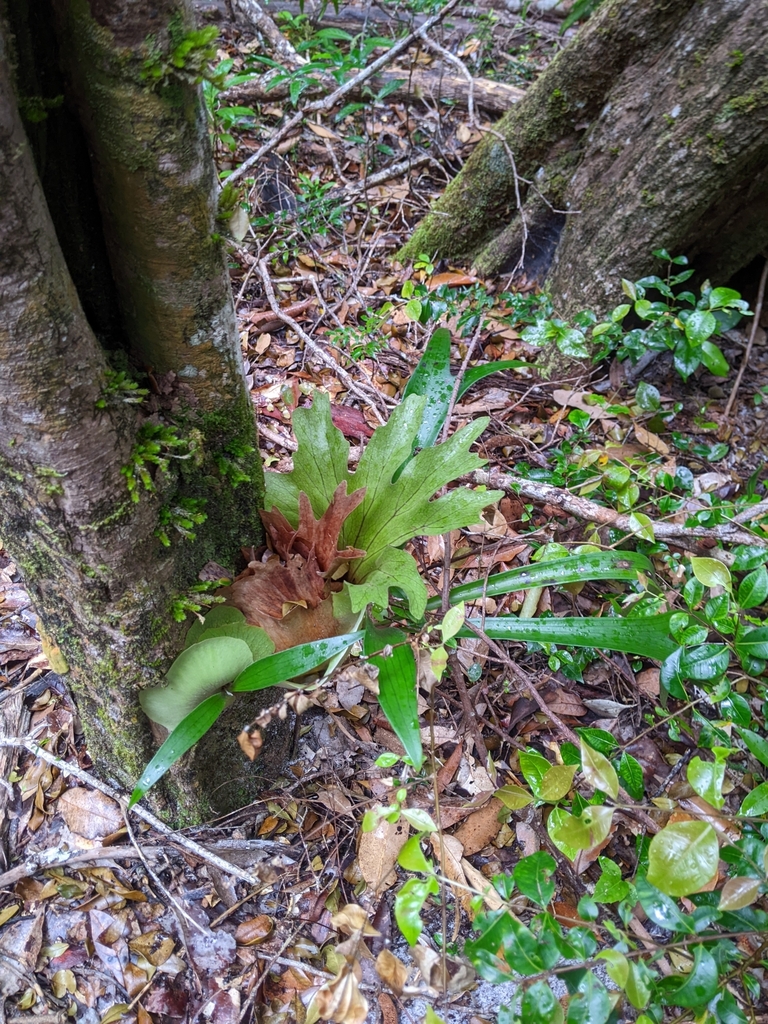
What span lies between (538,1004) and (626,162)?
8.02 feet

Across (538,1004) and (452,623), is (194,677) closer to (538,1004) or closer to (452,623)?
(452,623)

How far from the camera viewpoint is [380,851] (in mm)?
1447

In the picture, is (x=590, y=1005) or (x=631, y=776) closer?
(x=590, y=1005)

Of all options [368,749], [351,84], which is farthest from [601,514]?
[351,84]

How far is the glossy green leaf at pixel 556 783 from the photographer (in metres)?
1.13

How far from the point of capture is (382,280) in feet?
8.94

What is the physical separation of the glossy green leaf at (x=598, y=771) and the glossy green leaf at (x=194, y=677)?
0.60m

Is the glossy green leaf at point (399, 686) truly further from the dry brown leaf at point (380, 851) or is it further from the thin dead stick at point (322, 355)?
the thin dead stick at point (322, 355)

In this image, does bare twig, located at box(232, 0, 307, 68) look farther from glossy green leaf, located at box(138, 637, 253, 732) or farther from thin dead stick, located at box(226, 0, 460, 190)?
glossy green leaf, located at box(138, 637, 253, 732)

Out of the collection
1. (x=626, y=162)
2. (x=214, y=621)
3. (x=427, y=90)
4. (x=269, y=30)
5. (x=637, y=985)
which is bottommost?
(x=637, y=985)

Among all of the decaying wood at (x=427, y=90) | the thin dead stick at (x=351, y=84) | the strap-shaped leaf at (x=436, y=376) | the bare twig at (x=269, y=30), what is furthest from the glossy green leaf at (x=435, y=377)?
the bare twig at (x=269, y=30)

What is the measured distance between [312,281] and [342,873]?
7.12 feet

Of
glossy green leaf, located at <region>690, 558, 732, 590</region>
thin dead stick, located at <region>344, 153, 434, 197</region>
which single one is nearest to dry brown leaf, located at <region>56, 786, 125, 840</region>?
glossy green leaf, located at <region>690, 558, 732, 590</region>

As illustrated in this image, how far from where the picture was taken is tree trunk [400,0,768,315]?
6.48ft
